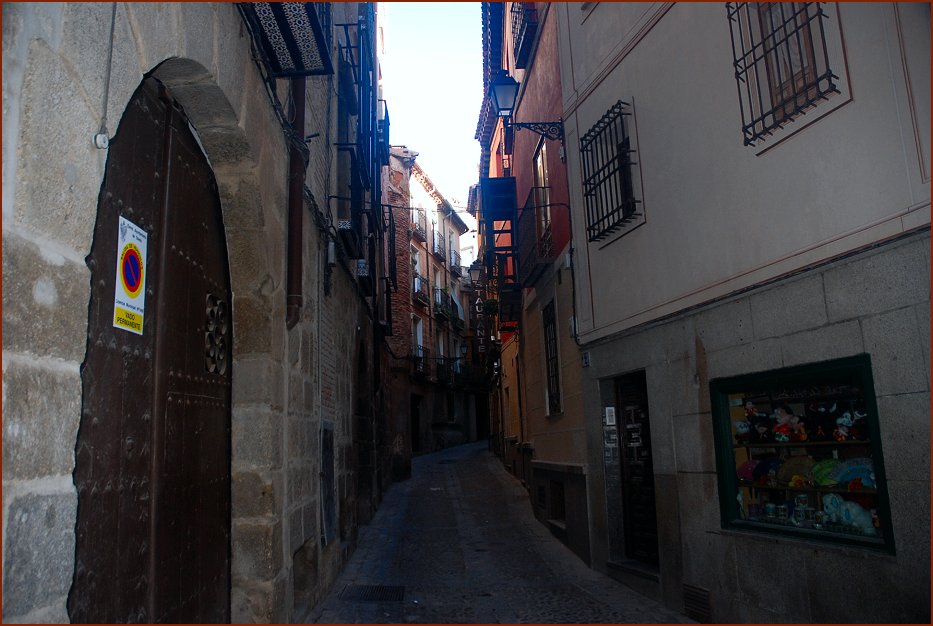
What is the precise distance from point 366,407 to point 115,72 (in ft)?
29.0

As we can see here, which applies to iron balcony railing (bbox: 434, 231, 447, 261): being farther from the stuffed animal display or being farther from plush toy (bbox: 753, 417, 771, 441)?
the stuffed animal display

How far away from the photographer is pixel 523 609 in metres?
6.07

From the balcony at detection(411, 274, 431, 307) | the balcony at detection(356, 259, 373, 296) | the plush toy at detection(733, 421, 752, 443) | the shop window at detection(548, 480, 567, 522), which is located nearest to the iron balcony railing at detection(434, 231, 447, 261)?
the balcony at detection(411, 274, 431, 307)

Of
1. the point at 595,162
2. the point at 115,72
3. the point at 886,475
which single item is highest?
the point at 595,162

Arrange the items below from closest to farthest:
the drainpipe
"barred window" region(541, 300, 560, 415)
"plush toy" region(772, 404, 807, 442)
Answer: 1. "plush toy" region(772, 404, 807, 442)
2. the drainpipe
3. "barred window" region(541, 300, 560, 415)

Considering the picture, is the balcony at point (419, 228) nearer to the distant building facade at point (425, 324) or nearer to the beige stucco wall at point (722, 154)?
the distant building facade at point (425, 324)

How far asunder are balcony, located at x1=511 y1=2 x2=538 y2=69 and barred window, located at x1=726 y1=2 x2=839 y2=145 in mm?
5904

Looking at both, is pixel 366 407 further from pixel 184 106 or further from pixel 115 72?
pixel 115 72

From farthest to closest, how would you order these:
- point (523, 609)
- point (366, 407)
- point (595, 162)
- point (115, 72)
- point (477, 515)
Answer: point (477, 515), point (366, 407), point (595, 162), point (523, 609), point (115, 72)

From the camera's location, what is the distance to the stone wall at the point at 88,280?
178 centimetres

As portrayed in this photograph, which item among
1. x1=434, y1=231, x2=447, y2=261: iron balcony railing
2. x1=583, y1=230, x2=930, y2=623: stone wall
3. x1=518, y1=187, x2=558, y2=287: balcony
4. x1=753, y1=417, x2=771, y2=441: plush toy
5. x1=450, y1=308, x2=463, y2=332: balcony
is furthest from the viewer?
x1=450, y1=308, x2=463, y2=332: balcony

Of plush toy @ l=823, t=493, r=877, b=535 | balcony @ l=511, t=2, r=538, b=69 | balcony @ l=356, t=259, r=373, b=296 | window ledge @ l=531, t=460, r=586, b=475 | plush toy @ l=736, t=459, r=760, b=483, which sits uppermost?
balcony @ l=511, t=2, r=538, b=69

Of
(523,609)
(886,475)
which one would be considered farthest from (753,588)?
(523,609)

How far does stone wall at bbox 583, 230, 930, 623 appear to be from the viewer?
373 centimetres
